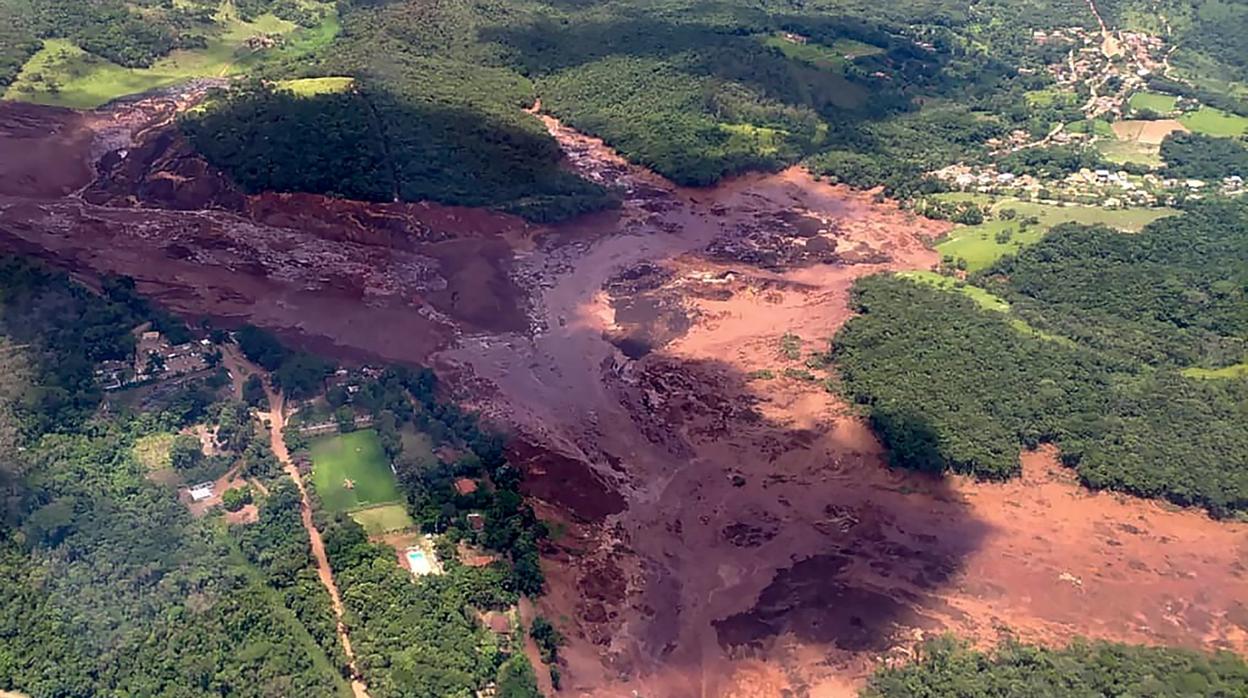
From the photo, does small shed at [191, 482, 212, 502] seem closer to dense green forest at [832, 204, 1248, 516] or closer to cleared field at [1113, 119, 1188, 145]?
dense green forest at [832, 204, 1248, 516]

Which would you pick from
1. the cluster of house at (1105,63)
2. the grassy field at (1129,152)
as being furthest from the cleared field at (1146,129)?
the cluster of house at (1105,63)

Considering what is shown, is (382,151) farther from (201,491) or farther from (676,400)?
(201,491)


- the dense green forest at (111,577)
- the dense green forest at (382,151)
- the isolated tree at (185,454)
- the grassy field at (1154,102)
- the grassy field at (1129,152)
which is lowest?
the isolated tree at (185,454)

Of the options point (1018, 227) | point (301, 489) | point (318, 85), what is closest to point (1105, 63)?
point (1018, 227)

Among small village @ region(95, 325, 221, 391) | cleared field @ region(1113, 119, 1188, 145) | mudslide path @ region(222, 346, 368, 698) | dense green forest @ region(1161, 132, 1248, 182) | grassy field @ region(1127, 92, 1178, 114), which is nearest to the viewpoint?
mudslide path @ region(222, 346, 368, 698)

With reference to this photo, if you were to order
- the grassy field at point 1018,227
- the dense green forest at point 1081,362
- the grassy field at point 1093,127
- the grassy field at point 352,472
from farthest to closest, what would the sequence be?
the grassy field at point 1093,127 → the grassy field at point 1018,227 → the dense green forest at point 1081,362 → the grassy field at point 352,472

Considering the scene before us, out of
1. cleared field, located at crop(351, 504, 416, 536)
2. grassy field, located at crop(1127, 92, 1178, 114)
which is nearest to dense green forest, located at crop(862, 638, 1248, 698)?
cleared field, located at crop(351, 504, 416, 536)

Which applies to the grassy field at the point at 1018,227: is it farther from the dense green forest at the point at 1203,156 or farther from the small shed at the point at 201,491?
the small shed at the point at 201,491

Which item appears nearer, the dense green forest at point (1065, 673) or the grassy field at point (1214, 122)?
the dense green forest at point (1065, 673)
